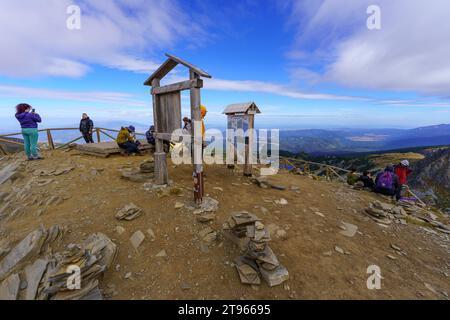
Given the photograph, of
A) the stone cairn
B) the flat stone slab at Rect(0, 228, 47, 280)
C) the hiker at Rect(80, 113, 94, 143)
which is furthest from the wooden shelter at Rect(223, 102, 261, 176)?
the hiker at Rect(80, 113, 94, 143)

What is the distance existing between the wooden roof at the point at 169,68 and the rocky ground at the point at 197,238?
12.7 feet

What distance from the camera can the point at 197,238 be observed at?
541cm

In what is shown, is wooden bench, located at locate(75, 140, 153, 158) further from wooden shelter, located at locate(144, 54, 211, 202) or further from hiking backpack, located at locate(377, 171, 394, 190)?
hiking backpack, located at locate(377, 171, 394, 190)

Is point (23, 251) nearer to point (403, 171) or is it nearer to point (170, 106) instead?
point (170, 106)

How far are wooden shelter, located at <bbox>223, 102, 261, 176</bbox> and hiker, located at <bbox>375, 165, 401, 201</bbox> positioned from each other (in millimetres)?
6191

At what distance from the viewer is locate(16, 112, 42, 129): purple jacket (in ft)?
30.6

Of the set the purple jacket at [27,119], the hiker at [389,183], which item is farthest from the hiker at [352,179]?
the purple jacket at [27,119]

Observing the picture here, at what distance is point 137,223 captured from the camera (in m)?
5.78

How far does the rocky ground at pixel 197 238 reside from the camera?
4207 millimetres
